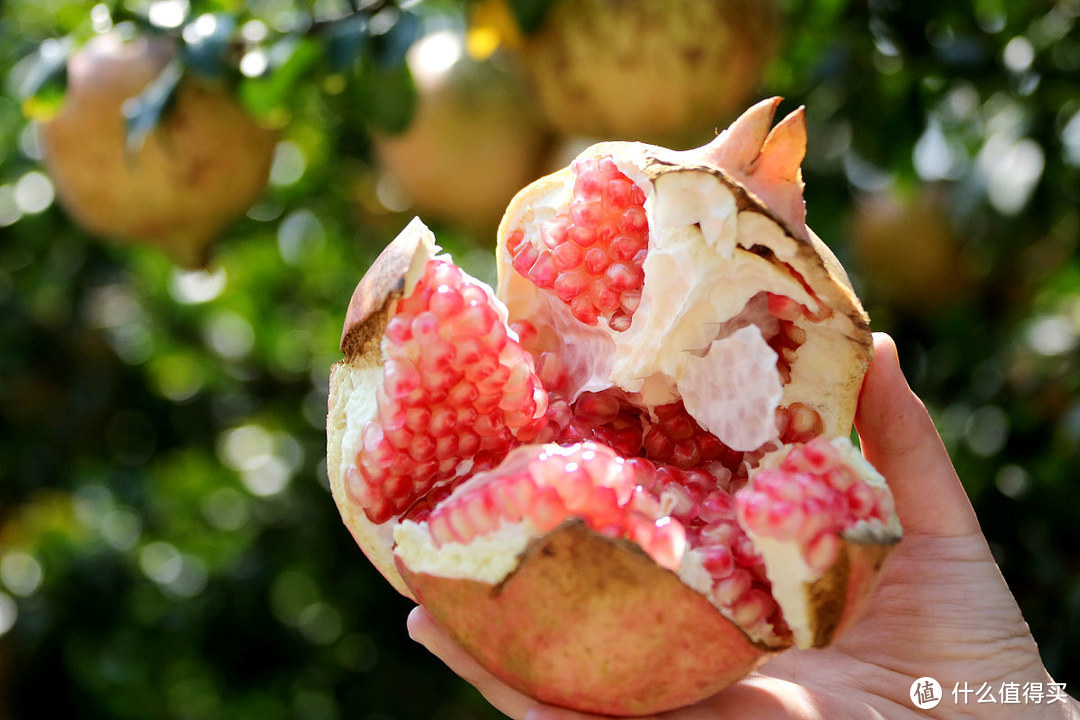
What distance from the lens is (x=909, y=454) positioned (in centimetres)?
106

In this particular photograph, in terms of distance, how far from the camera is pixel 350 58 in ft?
4.40

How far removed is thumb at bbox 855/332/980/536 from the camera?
104 centimetres

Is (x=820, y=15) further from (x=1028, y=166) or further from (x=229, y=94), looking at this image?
(x=229, y=94)

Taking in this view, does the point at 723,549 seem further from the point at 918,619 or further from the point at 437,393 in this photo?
the point at 918,619

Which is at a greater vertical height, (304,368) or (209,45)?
(209,45)

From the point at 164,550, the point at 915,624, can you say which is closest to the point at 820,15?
the point at 915,624

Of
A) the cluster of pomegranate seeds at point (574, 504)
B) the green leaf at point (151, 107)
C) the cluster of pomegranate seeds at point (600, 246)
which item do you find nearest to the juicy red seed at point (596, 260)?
the cluster of pomegranate seeds at point (600, 246)

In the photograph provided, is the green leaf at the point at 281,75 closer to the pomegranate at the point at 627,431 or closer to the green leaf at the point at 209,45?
the green leaf at the point at 209,45

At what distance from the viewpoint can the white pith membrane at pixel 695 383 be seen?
0.76 metres

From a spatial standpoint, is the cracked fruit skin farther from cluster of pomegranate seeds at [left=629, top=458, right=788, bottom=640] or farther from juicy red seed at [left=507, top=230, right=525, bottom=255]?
cluster of pomegranate seeds at [left=629, top=458, right=788, bottom=640]

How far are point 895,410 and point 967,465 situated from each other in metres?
0.92

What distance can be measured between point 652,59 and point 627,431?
1.95ft

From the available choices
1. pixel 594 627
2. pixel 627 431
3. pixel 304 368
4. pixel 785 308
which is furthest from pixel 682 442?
pixel 304 368

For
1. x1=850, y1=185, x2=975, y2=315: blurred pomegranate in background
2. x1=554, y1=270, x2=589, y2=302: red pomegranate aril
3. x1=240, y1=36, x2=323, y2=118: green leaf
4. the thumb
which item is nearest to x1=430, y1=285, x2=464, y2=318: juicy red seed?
x1=554, y1=270, x2=589, y2=302: red pomegranate aril
